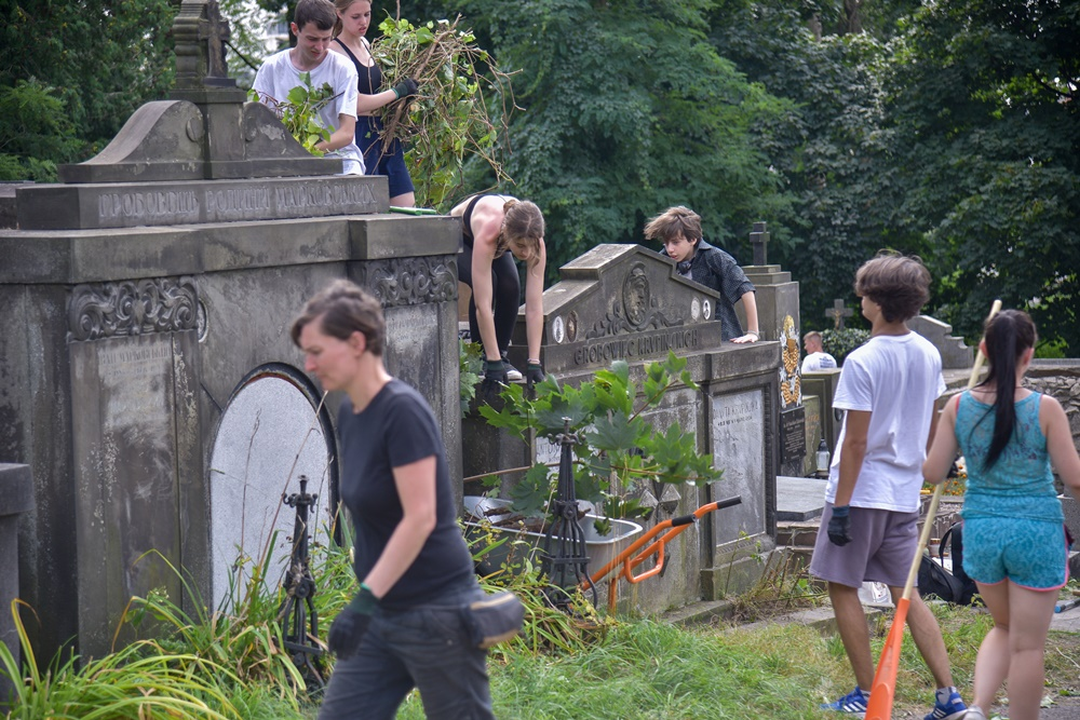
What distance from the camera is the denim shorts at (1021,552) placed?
178 inches

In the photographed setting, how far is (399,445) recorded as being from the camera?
3.19 metres

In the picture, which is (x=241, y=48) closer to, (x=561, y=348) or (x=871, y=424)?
(x=561, y=348)

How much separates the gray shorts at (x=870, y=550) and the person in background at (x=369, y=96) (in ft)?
9.93

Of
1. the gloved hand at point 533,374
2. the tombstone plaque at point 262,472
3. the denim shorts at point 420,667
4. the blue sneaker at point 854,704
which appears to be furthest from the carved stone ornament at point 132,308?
the blue sneaker at point 854,704

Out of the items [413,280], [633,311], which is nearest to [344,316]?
[413,280]

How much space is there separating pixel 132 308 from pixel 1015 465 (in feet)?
10.00

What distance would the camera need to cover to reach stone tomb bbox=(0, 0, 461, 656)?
4.64 metres

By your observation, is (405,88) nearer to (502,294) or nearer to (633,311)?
(502,294)

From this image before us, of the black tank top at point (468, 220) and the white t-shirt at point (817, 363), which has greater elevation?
the black tank top at point (468, 220)

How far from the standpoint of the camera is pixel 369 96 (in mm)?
6992

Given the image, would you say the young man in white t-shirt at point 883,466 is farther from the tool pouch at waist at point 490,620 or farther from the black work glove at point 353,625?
the black work glove at point 353,625

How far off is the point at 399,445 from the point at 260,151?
280 centimetres

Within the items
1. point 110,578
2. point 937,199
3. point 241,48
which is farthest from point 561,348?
point 937,199

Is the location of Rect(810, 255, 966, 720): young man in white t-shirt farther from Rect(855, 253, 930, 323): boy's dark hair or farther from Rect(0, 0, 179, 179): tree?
Rect(0, 0, 179, 179): tree
